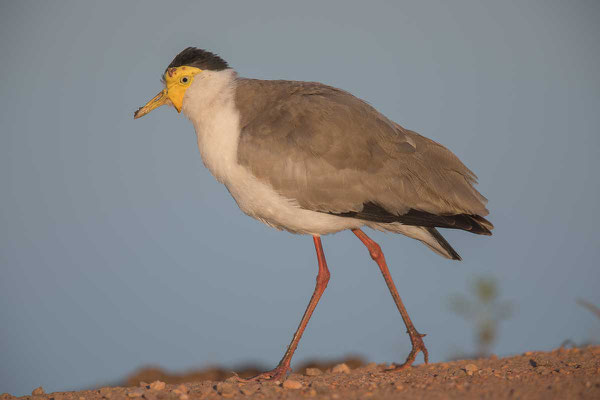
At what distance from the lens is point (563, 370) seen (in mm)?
5512

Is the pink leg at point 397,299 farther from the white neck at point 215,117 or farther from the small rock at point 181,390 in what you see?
the small rock at point 181,390

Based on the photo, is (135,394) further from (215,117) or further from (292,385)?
(215,117)

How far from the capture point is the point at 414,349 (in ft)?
21.4

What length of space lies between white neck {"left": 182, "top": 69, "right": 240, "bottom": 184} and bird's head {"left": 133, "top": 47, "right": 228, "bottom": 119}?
0.24 ft

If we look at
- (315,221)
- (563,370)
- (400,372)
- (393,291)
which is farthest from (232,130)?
(563,370)

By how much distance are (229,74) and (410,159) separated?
6.35 ft

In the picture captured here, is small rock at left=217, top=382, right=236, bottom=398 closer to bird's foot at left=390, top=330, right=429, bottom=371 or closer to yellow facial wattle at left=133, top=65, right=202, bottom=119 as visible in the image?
bird's foot at left=390, top=330, right=429, bottom=371

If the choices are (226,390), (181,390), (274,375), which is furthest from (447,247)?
(181,390)

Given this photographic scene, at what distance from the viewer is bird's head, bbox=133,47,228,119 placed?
21.7 ft

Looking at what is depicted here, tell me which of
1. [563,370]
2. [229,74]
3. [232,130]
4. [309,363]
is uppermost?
[229,74]

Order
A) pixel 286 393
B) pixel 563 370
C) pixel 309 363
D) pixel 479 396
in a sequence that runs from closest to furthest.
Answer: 1. pixel 479 396
2. pixel 286 393
3. pixel 563 370
4. pixel 309 363

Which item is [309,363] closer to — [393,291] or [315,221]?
[393,291]

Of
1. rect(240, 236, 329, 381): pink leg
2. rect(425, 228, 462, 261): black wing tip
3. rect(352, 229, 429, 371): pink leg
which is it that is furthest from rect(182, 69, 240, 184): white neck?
rect(425, 228, 462, 261): black wing tip

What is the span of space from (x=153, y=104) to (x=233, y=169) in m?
1.46
